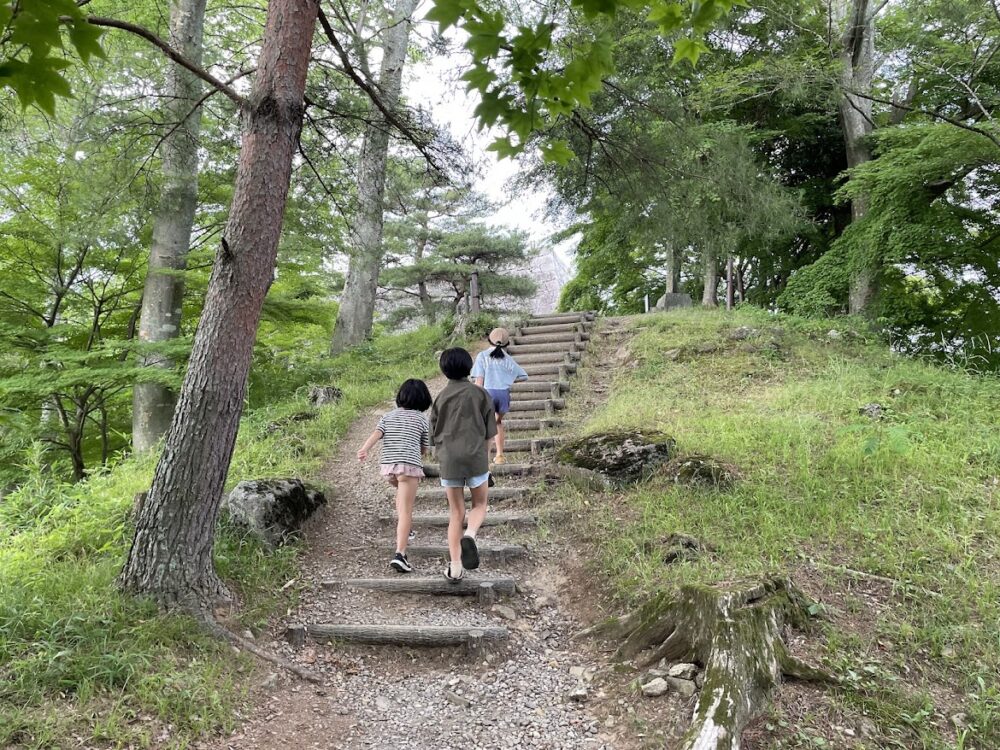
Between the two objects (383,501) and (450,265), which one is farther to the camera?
(450,265)

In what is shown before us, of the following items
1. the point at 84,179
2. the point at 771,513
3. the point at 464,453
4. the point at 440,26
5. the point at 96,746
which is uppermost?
the point at 84,179

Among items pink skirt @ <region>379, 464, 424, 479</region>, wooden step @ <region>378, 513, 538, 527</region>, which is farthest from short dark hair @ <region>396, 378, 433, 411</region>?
wooden step @ <region>378, 513, 538, 527</region>

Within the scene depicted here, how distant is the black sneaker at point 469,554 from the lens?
3982 mm

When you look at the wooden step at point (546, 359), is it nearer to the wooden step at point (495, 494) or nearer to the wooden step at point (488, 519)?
the wooden step at point (495, 494)

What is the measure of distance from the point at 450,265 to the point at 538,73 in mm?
15053

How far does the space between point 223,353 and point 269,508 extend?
1.70m

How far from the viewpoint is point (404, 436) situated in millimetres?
4441

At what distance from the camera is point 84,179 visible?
595cm

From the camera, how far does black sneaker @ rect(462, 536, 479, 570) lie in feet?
13.1

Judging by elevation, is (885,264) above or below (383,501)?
above

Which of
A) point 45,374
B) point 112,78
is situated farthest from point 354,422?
point 112,78

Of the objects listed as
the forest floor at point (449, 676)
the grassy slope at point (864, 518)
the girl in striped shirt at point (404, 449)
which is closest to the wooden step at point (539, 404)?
the grassy slope at point (864, 518)

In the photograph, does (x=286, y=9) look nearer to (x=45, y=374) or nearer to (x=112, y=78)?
(x=112, y=78)

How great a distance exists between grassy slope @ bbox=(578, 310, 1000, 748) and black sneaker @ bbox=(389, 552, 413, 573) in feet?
4.96
